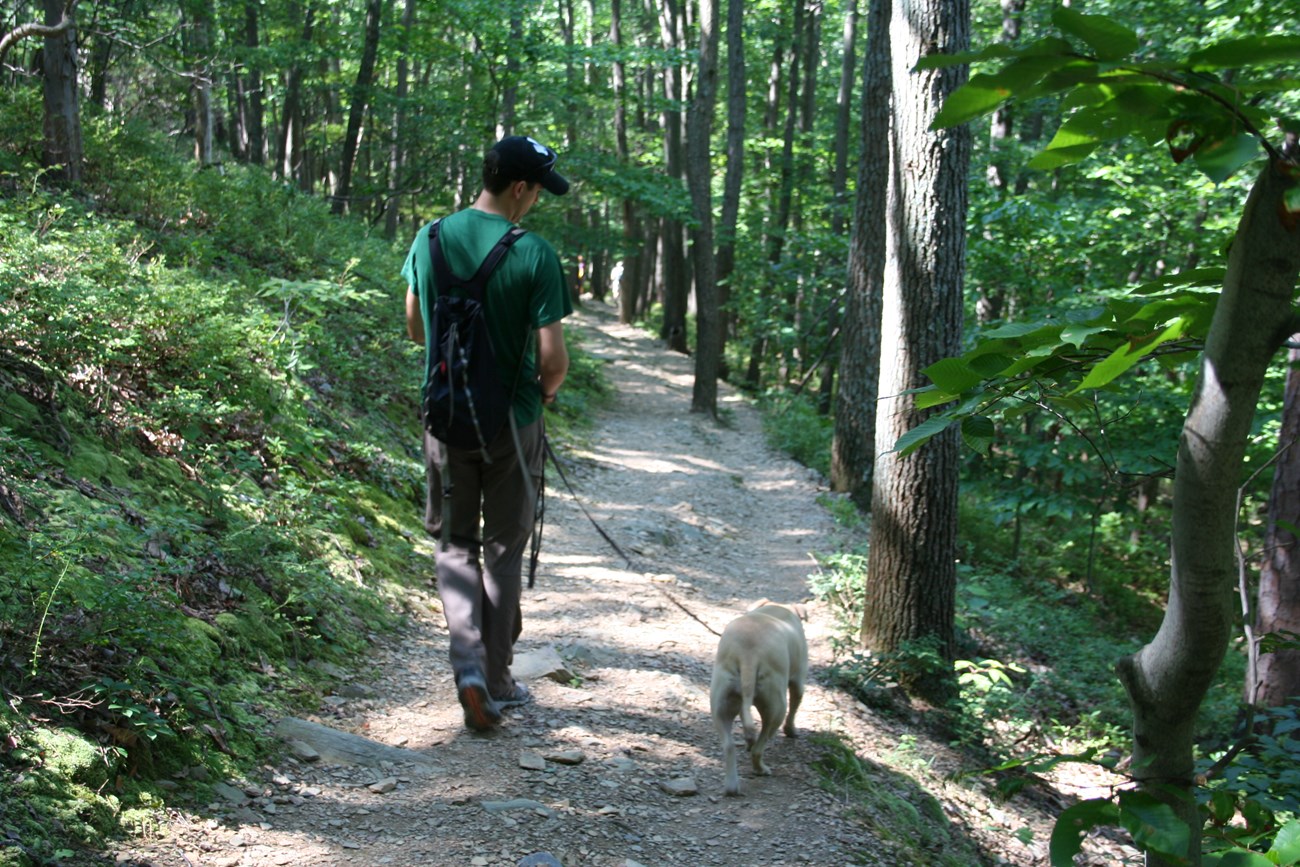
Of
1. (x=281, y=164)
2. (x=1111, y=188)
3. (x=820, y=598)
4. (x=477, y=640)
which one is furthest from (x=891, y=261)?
(x=281, y=164)

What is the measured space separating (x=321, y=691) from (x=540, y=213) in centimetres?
1671

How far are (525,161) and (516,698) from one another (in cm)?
255

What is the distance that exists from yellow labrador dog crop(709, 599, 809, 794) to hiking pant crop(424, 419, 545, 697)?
102 cm

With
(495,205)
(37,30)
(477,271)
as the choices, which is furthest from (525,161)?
(37,30)

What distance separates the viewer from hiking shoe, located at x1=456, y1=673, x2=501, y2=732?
417cm

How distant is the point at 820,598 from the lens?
7637 mm

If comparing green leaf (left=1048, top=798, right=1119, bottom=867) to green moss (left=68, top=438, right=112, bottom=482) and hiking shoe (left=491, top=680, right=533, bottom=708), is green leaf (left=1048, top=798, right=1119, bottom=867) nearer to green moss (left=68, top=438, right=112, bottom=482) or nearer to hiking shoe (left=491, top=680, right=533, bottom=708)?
hiking shoe (left=491, top=680, right=533, bottom=708)

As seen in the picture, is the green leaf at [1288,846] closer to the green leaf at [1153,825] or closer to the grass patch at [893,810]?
the green leaf at [1153,825]

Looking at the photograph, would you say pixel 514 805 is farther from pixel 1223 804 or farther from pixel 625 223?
pixel 625 223

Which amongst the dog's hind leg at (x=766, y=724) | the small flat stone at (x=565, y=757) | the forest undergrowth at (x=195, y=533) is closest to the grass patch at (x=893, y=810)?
the dog's hind leg at (x=766, y=724)

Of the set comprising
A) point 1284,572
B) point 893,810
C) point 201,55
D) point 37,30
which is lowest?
point 893,810

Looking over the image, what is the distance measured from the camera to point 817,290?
2041cm

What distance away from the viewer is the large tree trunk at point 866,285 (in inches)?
414

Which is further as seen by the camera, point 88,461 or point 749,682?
point 88,461
